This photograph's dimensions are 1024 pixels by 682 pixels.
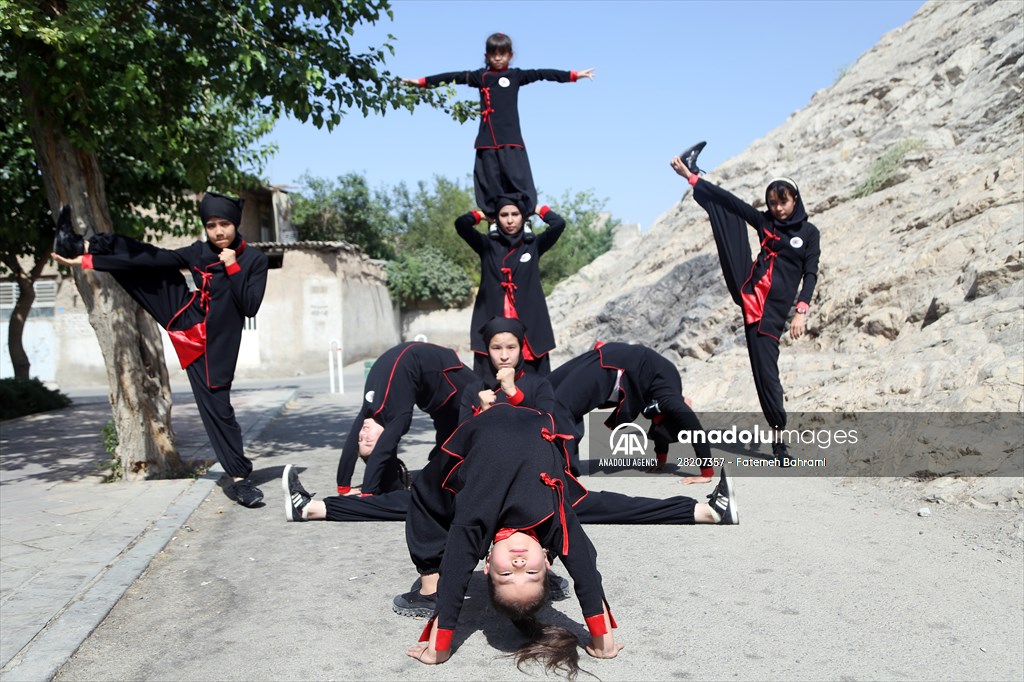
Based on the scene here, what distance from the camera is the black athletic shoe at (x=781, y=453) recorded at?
720 centimetres

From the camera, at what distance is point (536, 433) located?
148 inches

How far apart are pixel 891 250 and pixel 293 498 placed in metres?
8.24

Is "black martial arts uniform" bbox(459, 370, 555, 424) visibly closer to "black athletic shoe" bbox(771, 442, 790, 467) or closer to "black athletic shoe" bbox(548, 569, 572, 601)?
"black athletic shoe" bbox(548, 569, 572, 601)

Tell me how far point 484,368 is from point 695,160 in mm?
2354

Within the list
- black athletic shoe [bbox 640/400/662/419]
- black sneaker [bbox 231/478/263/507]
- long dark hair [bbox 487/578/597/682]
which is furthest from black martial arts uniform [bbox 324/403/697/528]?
black athletic shoe [bbox 640/400/662/419]

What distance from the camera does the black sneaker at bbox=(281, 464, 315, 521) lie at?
486 cm

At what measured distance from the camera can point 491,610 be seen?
13.9ft

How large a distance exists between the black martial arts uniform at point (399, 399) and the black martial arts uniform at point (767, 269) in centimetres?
263

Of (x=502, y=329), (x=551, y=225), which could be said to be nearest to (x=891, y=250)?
(x=551, y=225)

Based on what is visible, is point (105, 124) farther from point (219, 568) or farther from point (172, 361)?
point (172, 361)

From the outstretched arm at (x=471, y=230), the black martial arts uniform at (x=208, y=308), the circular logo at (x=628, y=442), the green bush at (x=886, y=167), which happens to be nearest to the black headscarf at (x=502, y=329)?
the outstretched arm at (x=471, y=230)

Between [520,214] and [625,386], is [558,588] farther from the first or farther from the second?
[520,214]

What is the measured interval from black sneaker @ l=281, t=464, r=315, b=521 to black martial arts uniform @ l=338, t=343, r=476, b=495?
0.91 m

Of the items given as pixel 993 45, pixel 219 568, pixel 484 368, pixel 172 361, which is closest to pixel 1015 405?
pixel 484 368
